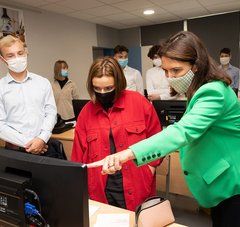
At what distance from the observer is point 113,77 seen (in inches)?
65.6

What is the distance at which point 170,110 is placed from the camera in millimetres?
2549

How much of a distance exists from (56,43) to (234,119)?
4.67 metres

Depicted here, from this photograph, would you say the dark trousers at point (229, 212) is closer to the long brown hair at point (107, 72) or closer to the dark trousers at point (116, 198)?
the dark trousers at point (116, 198)

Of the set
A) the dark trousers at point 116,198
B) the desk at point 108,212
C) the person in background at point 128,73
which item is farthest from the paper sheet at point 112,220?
the person in background at point 128,73

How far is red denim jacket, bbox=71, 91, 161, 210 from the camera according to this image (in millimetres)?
1620

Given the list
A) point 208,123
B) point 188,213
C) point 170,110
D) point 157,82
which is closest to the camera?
point 208,123

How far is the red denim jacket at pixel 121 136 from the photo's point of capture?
1.62 meters

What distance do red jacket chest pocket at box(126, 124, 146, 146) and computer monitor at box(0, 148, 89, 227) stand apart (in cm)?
81

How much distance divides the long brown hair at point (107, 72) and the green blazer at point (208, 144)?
622 millimetres

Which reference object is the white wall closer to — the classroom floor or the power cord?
the classroom floor

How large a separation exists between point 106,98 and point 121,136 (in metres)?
0.26

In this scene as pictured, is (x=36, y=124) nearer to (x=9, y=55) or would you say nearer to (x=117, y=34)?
(x=9, y=55)

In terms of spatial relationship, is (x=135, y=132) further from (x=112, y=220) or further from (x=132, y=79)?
(x=132, y=79)

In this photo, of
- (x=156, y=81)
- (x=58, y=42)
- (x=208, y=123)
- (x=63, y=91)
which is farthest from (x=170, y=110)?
(x=58, y=42)
